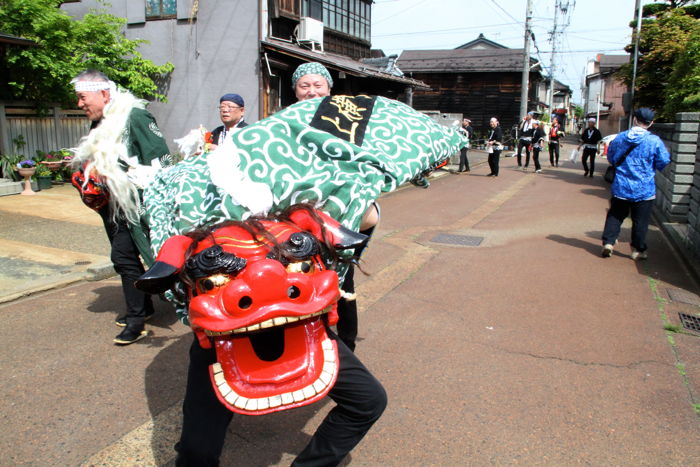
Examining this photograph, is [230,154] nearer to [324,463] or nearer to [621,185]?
[324,463]

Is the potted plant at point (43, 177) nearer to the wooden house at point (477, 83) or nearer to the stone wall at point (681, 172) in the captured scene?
the stone wall at point (681, 172)

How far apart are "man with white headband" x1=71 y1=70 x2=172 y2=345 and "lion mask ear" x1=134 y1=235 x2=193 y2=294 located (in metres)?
1.52

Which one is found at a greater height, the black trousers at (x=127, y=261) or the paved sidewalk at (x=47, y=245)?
the black trousers at (x=127, y=261)

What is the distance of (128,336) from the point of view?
13.3ft

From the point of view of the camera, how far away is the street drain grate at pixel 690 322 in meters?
4.55

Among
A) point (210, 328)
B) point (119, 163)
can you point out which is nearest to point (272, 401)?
point (210, 328)

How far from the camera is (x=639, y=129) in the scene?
6.47 metres

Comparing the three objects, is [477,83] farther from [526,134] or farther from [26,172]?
[26,172]

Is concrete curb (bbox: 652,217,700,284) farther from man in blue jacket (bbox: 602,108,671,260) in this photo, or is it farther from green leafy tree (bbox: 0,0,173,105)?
green leafy tree (bbox: 0,0,173,105)

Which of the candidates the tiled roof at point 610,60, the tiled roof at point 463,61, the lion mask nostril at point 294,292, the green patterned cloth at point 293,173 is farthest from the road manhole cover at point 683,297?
the tiled roof at point 610,60

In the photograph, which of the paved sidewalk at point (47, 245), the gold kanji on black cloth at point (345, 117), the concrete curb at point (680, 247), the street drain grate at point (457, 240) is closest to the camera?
the gold kanji on black cloth at point (345, 117)

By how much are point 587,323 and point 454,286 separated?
141cm

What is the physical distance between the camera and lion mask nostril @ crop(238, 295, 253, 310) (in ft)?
5.73

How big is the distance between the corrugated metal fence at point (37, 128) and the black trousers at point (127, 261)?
945 cm
